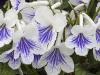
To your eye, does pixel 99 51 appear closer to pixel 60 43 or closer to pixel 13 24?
pixel 60 43

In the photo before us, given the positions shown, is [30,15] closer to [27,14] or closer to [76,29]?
[27,14]

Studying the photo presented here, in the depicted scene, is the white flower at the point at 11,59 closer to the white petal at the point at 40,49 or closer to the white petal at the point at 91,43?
the white petal at the point at 40,49

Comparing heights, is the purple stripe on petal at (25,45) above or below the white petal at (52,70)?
above

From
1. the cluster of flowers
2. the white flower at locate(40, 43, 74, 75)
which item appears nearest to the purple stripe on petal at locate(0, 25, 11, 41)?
the cluster of flowers

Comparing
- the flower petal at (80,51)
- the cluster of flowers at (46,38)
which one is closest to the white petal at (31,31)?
the cluster of flowers at (46,38)

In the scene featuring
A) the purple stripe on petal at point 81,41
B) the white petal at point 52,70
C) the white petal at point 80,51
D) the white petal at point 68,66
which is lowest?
the white petal at point 52,70

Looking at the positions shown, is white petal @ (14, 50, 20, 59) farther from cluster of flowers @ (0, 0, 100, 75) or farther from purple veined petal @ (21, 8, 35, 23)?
purple veined petal @ (21, 8, 35, 23)
